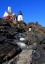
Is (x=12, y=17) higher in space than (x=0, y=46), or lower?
higher

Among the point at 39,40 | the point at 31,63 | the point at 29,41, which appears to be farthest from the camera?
the point at 39,40

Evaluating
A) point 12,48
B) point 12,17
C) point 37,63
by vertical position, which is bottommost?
point 37,63

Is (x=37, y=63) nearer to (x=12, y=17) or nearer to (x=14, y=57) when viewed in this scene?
(x=14, y=57)

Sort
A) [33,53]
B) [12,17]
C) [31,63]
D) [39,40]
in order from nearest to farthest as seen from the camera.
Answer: [31,63], [33,53], [39,40], [12,17]

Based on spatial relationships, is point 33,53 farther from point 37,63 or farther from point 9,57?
point 9,57

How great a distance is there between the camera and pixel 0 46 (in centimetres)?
2130

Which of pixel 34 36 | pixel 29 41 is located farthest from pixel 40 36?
pixel 29 41

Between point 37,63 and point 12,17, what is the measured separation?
52.0 m

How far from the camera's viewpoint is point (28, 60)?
18.3 metres

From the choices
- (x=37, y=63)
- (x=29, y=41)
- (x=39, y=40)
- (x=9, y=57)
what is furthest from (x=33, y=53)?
(x=39, y=40)

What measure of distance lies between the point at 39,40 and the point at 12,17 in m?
36.6

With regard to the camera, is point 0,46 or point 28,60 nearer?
point 28,60

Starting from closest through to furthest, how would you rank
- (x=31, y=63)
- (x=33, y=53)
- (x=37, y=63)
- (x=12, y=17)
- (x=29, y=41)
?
1. (x=31, y=63)
2. (x=37, y=63)
3. (x=33, y=53)
4. (x=29, y=41)
5. (x=12, y=17)

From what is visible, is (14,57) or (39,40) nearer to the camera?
(14,57)
